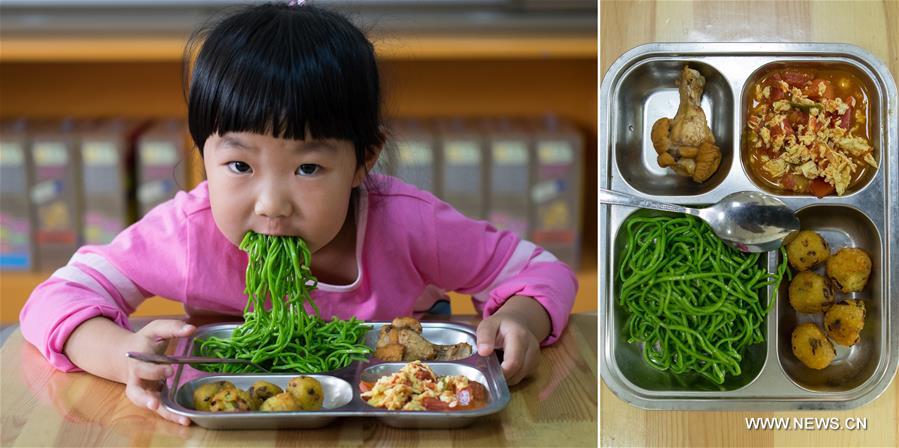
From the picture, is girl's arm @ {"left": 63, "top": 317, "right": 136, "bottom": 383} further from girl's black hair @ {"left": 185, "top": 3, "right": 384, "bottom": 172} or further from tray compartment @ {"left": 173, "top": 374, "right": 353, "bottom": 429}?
girl's black hair @ {"left": 185, "top": 3, "right": 384, "bottom": 172}

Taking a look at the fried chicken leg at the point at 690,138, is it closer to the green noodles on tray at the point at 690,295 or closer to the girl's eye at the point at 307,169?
the green noodles on tray at the point at 690,295

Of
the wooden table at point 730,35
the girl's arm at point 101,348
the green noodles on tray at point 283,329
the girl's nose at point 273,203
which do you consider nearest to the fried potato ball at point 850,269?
the wooden table at point 730,35

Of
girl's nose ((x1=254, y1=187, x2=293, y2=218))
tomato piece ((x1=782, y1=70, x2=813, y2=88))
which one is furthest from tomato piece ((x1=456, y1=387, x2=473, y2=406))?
tomato piece ((x1=782, y1=70, x2=813, y2=88))

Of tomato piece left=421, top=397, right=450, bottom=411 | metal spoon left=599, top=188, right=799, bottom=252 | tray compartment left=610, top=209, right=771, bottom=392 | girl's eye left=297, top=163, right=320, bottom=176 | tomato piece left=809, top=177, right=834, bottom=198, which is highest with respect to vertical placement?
girl's eye left=297, top=163, right=320, bottom=176

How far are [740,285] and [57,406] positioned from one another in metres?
0.97

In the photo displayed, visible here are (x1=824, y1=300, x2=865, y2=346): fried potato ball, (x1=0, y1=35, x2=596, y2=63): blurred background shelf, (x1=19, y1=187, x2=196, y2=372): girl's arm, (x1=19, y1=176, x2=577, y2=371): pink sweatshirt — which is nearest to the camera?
(x1=824, y1=300, x2=865, y2=346): fried potato ball

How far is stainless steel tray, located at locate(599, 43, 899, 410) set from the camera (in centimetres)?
139

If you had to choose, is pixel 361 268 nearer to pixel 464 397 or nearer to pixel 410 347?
pixel 410 347

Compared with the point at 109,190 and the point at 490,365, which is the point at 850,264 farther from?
the point at 109,190

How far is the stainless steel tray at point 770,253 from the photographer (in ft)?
4.55

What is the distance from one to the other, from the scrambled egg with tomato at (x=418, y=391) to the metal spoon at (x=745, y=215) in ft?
1.08

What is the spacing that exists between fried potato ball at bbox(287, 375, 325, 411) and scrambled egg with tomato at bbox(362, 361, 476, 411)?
0.20 ft

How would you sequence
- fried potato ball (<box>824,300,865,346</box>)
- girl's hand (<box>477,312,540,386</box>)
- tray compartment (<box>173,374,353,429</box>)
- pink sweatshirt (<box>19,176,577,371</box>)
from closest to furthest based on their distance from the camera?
tray compartment (<box>173,374,353,429</box>)
fried potato ball (<box>824,300,865,346</box>)
girl's hand (<box>477,312,540,386</box>)
pink sweatshirt (<box>19,176,577,371</box>)

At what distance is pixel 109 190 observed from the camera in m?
3.32
